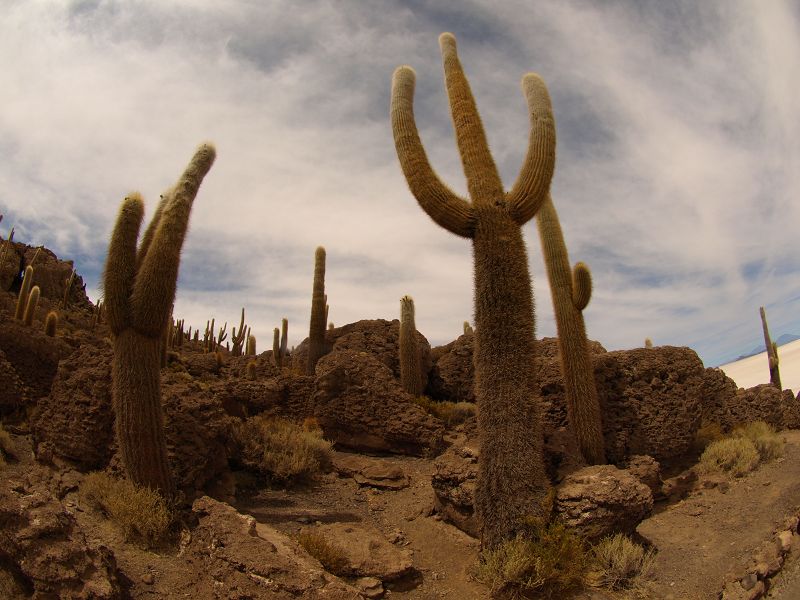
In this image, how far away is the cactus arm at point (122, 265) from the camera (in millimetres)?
7215

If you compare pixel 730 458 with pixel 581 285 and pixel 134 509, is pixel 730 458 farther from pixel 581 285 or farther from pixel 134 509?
pixel 134 509

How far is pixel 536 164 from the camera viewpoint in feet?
26.3

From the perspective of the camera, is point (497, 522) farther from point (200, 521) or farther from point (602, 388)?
point (602, 388)

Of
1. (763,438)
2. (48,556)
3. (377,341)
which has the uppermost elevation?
(377,341)

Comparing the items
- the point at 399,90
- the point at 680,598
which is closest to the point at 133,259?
the point at 399,90

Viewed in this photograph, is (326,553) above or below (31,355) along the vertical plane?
below

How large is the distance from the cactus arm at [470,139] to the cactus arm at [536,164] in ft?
0.90

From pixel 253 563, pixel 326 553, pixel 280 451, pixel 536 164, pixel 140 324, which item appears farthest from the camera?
pixel 280 451

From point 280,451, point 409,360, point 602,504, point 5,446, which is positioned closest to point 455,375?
point 409,360

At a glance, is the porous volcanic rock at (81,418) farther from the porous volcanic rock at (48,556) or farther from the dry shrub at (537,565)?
the dry shrub at (537,565)

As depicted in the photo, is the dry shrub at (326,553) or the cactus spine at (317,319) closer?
the dry shrub at (326,553)

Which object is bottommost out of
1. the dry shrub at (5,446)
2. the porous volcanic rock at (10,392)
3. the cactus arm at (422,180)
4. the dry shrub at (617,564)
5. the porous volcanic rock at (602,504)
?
the dry shrub at (617,564)

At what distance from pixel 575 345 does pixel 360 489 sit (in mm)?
4649

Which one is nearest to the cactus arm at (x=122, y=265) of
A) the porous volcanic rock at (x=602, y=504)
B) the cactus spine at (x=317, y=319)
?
the porous volcanic rock at (x=602, y=504)
